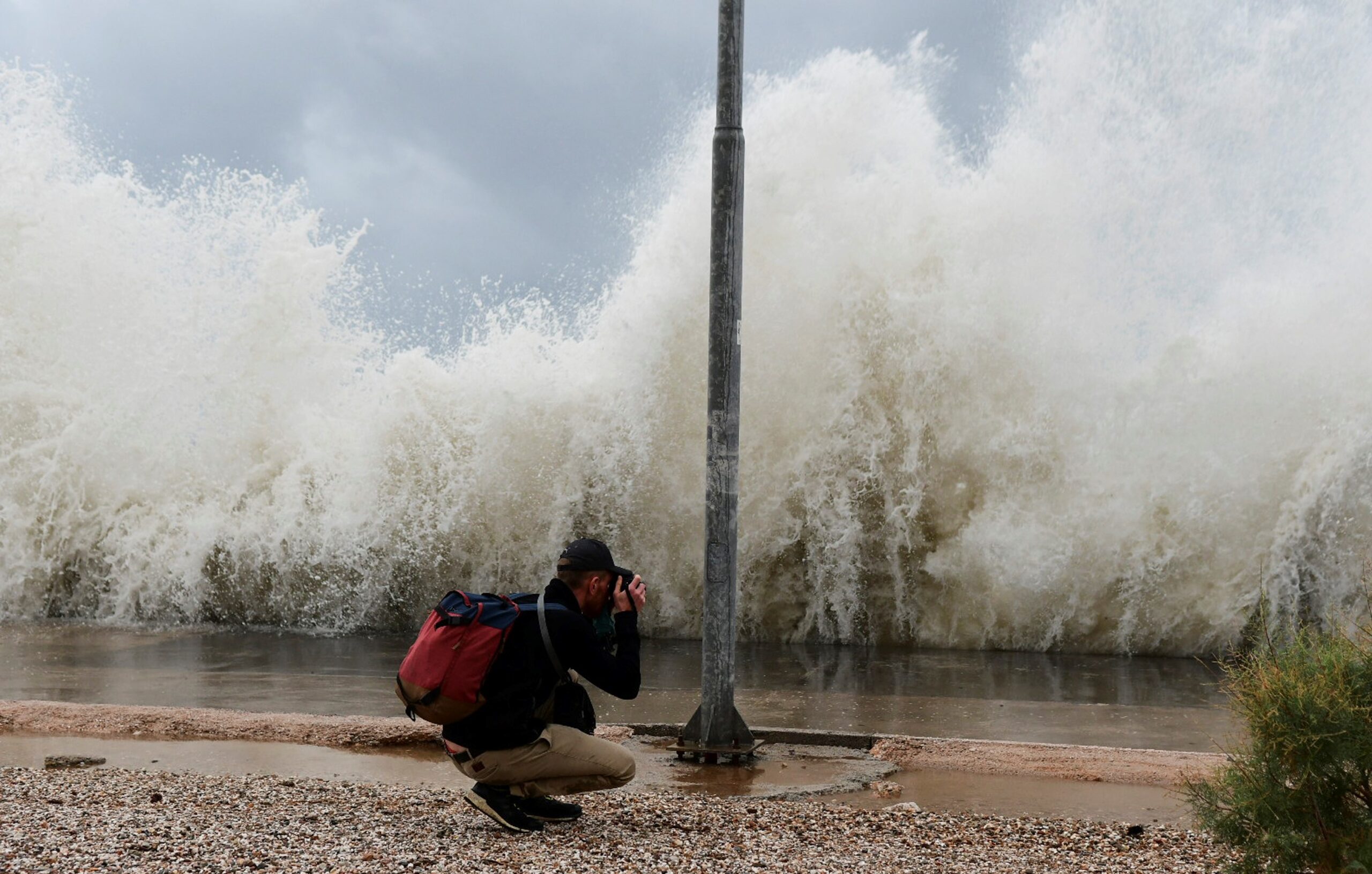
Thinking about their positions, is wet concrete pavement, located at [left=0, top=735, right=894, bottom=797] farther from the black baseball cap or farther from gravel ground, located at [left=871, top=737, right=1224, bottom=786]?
the black baseball cap

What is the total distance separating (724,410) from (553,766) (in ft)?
7.63

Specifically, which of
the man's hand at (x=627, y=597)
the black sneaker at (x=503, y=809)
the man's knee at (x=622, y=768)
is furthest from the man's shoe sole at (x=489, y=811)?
the man's hand at (x=627, y=597)

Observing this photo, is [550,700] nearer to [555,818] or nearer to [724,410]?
[555,818]

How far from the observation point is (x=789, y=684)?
8992mm

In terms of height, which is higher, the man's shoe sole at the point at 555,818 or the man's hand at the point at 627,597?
the man's hand at the point at 627,597

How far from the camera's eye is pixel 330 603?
538 inches

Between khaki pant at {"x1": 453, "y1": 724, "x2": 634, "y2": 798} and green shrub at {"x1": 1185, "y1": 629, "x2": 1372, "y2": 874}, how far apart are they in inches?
83.5

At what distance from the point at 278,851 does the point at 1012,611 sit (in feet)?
28.8

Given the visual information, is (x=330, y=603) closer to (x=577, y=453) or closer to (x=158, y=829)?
(x=577, y=453)

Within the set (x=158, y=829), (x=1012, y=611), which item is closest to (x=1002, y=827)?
(x=158, y=829)

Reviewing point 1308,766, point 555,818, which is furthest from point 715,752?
point 1308,766

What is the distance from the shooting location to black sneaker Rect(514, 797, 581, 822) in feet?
14.6

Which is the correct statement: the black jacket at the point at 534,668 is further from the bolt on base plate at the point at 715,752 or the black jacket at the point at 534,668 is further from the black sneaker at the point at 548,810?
the bolt on base plate at the point at 715,752

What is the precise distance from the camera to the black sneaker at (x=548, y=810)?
4461 millimetres
